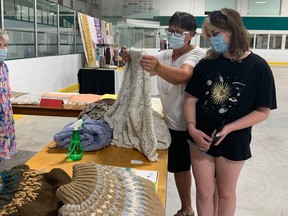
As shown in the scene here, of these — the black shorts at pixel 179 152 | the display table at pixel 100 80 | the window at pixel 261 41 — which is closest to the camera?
the black shorts at pixel 179 152

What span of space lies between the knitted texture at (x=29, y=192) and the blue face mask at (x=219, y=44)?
907mm

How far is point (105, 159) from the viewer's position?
1.45 meters

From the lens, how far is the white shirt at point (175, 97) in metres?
1.73

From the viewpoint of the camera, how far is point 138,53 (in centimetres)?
152

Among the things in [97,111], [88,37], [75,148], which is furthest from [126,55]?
[88,37]

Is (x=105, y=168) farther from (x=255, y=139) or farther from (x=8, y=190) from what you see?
(x=255, y=139)

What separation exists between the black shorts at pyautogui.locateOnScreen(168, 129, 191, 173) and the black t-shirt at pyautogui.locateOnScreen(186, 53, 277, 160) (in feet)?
1.10

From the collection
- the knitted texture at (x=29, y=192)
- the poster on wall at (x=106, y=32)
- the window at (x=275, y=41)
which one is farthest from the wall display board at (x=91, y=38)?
the window at (x=275, y=41)

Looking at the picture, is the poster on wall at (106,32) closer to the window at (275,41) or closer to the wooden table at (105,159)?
the wooden table at (105,159)

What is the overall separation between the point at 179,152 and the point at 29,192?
1.20 meters

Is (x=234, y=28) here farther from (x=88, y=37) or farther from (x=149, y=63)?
(x=88, y=37)

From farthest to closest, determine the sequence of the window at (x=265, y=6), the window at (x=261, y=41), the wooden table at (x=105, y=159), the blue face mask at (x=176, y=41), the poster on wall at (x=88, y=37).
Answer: the window at (x=261, y=41) → the window at (x=265, y=6) → the poster on wall at (x=88, y=37) → the blue face mask at (x=176, y=41) → the wooden table at (x=105, y=159)

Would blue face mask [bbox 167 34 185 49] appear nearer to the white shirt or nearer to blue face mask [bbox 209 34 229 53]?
the white shirt

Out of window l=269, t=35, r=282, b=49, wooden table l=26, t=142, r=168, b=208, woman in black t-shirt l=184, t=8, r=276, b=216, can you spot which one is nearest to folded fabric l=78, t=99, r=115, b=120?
wooden table l=26, t=142, r=168, b=208
